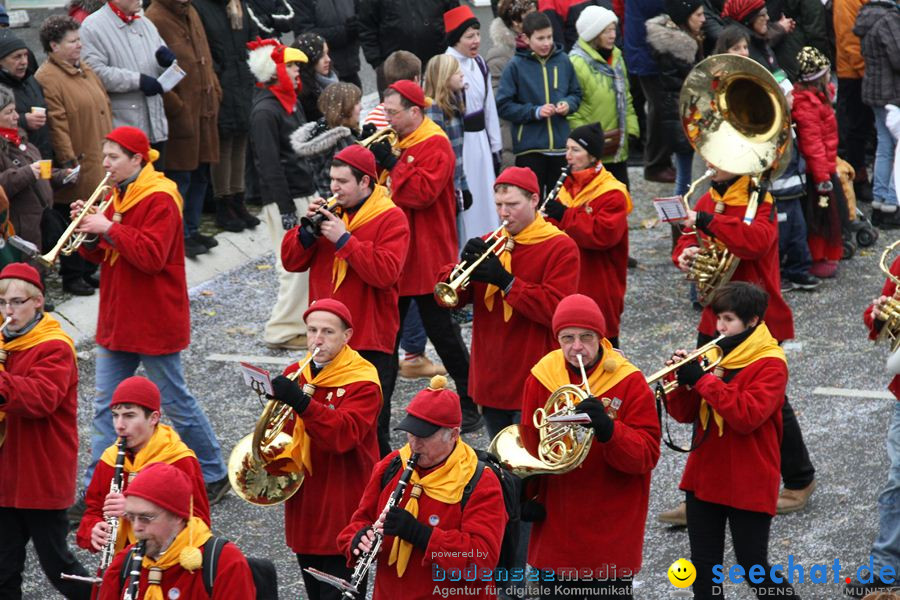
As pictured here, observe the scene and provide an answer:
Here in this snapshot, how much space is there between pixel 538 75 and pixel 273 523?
478cm

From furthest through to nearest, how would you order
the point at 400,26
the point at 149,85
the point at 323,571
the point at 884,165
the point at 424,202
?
the point at 884,165, the point at 400,26, the point at 149,85, the point at 424,202, the point at 323,571

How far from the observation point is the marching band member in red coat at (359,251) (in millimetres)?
7508

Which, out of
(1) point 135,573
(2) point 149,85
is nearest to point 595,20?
(2) point 149,85

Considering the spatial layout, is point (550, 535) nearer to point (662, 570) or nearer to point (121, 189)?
point (662, 570)

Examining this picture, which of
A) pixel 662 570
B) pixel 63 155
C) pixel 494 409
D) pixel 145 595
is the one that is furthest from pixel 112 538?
pixel 63 155

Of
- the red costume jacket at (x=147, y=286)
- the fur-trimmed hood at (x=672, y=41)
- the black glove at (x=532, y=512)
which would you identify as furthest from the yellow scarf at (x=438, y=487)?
the fur-trimmed hood at (x=672, y=41)

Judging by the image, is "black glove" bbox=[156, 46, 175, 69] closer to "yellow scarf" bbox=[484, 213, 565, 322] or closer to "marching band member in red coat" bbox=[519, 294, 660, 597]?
"yellow scarf" bbox=[484, 213, 565, 322]

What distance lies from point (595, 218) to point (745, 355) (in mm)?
2086

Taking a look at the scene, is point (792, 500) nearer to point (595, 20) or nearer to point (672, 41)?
point (595, 20)

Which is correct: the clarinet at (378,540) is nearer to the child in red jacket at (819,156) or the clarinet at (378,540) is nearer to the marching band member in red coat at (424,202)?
the marching band member in red coat at (424,202)

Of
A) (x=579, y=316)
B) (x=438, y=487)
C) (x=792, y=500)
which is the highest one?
(x=579, y=316)

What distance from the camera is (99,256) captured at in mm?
8031

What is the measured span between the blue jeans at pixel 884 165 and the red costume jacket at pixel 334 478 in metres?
7.93

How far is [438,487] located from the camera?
5406mm
